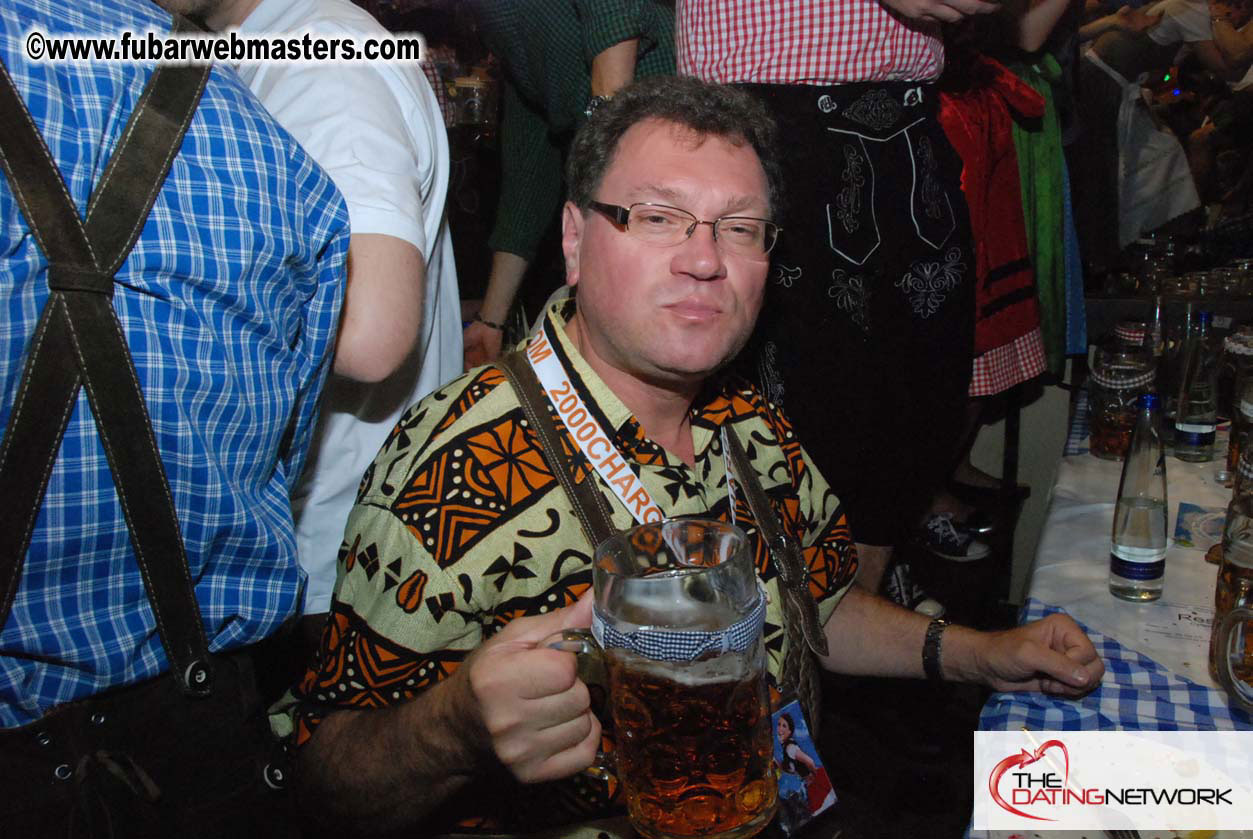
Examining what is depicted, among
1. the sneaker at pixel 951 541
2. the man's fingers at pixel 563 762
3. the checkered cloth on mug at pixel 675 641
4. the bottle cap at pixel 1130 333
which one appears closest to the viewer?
the checkered cloth on mug at pixel 675 641

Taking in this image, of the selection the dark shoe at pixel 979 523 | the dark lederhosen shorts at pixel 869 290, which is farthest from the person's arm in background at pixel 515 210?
the dark shoe at pixel 979 523

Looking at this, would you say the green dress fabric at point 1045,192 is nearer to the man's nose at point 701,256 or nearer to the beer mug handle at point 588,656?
the man's nose at point 701,256

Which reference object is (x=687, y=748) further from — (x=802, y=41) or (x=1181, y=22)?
(x=1181, y=22)

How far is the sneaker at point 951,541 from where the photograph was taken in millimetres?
3361

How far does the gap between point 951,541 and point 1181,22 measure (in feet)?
8.52

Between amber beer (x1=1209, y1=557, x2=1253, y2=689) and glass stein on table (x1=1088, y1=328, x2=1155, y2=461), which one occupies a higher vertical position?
amber beer (x1=1209, y1=557, x2=1253, y2=689)

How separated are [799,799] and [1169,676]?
585 mm

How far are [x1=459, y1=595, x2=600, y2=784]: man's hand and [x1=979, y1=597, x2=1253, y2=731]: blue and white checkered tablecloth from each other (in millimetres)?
678

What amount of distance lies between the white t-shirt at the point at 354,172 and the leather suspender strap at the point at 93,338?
373 mm

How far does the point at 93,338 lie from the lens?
3.01ft

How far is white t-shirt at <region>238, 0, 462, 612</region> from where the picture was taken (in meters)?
1.36

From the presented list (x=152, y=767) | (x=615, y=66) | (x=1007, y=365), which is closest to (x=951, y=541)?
(x=1007, y=365)

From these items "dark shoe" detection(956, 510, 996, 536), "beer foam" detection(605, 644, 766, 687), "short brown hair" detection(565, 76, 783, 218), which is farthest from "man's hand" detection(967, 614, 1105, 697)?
"dark shoe" detection(956, 510, 996, 536)

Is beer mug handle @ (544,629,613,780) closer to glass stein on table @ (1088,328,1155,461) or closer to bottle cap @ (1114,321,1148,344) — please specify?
glass stein on table @ (1088,328,1155,461)
